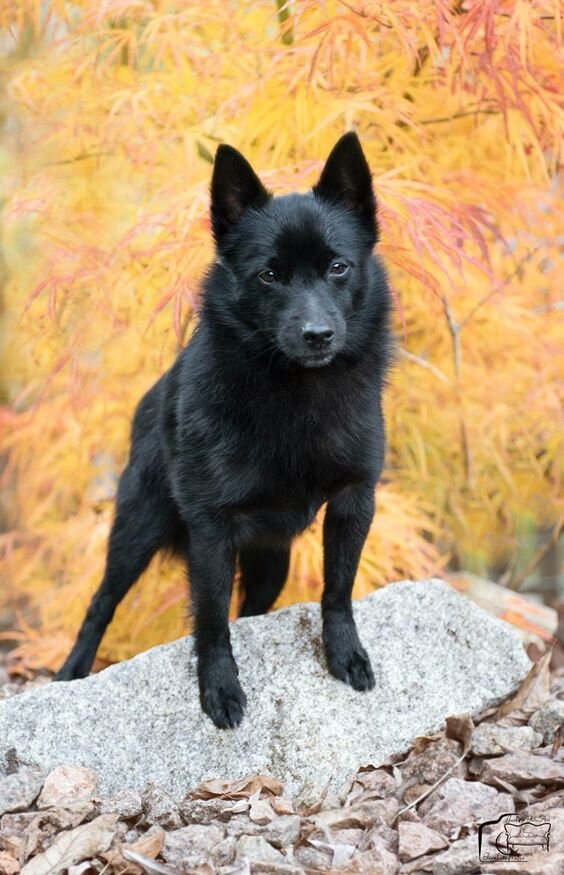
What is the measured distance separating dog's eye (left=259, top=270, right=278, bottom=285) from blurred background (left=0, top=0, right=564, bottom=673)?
1.88 feet

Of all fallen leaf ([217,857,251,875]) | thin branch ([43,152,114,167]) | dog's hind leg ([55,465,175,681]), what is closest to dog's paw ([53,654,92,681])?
dog's hind leg ([55,465,175,681])

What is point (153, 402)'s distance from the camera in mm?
3381

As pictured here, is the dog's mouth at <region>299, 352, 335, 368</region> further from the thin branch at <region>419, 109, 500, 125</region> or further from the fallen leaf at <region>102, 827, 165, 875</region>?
the thin branch at <region>419, 109, 500, 125</region>

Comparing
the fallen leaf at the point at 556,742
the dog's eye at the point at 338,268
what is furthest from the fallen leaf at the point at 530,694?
the dog's eye at the point at 338,268

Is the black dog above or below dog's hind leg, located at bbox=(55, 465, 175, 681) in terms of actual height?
above

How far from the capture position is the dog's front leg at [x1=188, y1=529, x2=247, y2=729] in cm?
285

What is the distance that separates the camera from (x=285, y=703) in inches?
114

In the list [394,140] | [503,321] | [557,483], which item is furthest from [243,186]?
[557,483]

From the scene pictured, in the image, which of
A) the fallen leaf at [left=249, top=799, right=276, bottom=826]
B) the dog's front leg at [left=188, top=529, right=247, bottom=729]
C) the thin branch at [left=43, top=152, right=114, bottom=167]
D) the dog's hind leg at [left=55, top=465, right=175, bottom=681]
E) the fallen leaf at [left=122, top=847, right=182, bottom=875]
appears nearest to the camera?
the fallen leaf at [left=122, top=847, right=182, bottom=875]

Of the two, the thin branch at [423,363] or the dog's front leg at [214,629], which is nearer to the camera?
the dog's front leg at [214,629]

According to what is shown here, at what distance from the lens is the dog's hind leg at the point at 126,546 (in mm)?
3328

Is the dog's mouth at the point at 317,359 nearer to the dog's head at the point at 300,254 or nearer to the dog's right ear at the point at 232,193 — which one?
the dog's head at the point at 300,254

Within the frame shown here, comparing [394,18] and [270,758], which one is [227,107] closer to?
[394,18]

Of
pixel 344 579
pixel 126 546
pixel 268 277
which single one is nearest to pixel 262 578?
pixel 126 546
